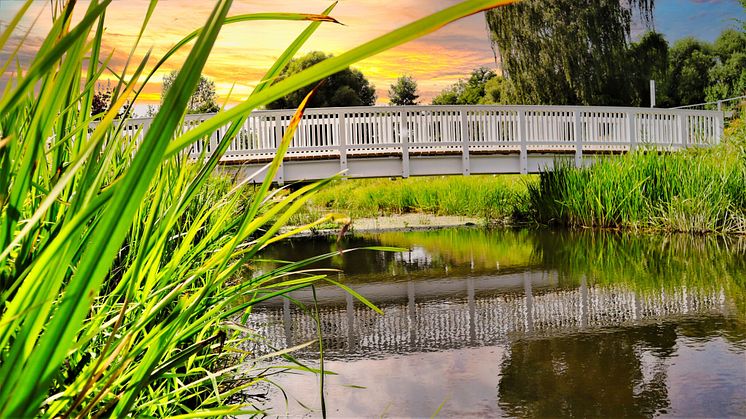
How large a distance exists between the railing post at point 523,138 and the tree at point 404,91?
32.1 meters

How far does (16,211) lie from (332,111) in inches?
569

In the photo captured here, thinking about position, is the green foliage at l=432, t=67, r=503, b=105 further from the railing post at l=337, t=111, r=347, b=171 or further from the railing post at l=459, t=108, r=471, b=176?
the railing post at l=337, t=111, r=347, b=171

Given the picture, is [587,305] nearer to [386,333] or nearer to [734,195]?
[386,333]

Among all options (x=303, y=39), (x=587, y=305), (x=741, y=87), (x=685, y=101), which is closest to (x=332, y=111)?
(x=587, y=305)

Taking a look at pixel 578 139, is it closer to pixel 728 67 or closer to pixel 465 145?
pixel 465 145

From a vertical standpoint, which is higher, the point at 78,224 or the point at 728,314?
the point at 78,224

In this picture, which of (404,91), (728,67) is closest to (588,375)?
(728,67)

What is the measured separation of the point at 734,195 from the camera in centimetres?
1135

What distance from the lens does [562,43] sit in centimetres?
3353

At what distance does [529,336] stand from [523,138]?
449 inches

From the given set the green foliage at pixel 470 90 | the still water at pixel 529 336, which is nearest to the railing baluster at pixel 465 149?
the still water at pixel 529 336

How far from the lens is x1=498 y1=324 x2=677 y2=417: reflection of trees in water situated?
345 centimetres

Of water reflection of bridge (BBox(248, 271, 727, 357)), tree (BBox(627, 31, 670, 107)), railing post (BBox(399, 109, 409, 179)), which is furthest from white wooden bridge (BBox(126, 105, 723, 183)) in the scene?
tree (BBox(627, 31, 670, 107))

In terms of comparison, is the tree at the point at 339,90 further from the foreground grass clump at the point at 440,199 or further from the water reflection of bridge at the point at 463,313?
the water reflection of bridge at the point at 463,313
